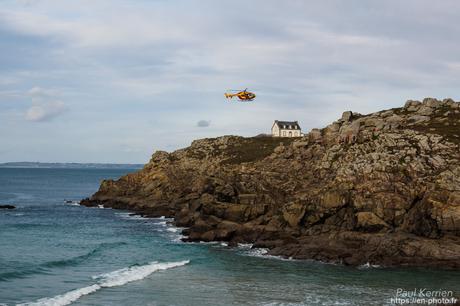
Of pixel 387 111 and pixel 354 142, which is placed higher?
pixel 387 111

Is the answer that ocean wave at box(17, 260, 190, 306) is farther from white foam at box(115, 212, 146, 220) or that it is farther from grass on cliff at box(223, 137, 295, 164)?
grass on cliff at box(223, 137, 295, 164)

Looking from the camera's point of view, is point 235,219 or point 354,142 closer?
point 235,219

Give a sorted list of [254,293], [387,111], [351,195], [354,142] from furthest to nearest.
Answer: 1. [387,111]
2. [354,142]
3. [351,195]
4. [254,293]

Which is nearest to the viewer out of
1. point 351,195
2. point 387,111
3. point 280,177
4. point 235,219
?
point 351,195

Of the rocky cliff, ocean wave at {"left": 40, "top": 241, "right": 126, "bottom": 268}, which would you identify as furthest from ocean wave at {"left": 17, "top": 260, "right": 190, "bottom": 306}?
the rocky cliff

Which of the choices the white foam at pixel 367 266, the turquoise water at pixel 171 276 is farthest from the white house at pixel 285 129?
the white foam at pixel 367 266

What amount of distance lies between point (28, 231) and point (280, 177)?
3868cm

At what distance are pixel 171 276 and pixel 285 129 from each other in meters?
117

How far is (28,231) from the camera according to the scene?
79438 mm

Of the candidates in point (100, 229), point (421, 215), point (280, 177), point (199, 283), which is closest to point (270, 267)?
point (199, 283)

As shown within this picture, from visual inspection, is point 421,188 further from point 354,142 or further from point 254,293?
point 254,293

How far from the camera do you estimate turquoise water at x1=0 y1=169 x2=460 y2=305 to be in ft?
137

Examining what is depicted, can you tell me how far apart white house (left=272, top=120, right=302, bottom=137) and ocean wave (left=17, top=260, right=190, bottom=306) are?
357 ft

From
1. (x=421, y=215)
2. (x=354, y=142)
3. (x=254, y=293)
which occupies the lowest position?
(x=254, y=293)
